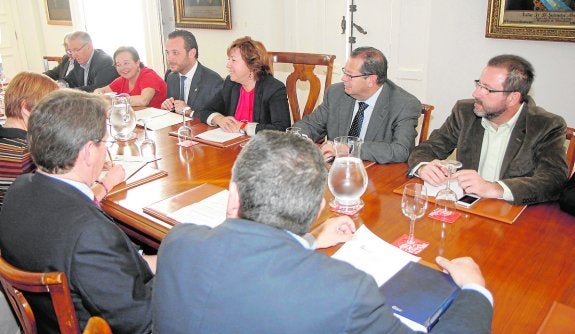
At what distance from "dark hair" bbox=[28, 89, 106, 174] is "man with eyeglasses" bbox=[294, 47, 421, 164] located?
1167mm

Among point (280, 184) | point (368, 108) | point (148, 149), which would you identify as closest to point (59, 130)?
point (280, 184)

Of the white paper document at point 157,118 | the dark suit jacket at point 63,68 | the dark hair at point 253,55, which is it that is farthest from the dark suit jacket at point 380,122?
the dark suit jacket at point 63,68

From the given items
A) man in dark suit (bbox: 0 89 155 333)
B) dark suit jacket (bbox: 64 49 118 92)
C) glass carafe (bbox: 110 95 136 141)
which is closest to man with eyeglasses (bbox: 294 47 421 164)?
glass carafe (bbox: 110 95 136 141)

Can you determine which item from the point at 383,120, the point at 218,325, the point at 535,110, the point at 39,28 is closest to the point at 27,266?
the point at 218,325

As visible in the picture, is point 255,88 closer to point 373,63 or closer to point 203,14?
point 373,63

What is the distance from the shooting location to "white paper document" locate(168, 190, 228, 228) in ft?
4.78

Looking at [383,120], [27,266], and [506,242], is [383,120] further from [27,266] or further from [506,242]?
[27,266]

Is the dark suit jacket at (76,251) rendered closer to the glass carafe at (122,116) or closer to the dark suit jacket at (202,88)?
the glass carafe at (122,116)

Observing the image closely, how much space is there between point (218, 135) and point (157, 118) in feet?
1.90

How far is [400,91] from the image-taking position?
2.43m

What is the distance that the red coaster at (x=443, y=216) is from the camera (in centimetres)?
147

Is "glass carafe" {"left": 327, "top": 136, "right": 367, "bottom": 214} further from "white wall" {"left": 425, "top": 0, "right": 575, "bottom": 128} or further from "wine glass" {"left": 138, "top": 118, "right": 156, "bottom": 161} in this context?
"white wall" {"left": 425, "top": 0, "right": 575, "bottom": 128}

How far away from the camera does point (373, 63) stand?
2.38 m

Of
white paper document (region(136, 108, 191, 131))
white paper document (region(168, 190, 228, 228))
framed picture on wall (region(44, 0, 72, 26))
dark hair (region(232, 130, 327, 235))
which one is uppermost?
framed picture on wall (region(44, 0, 72, 26))
